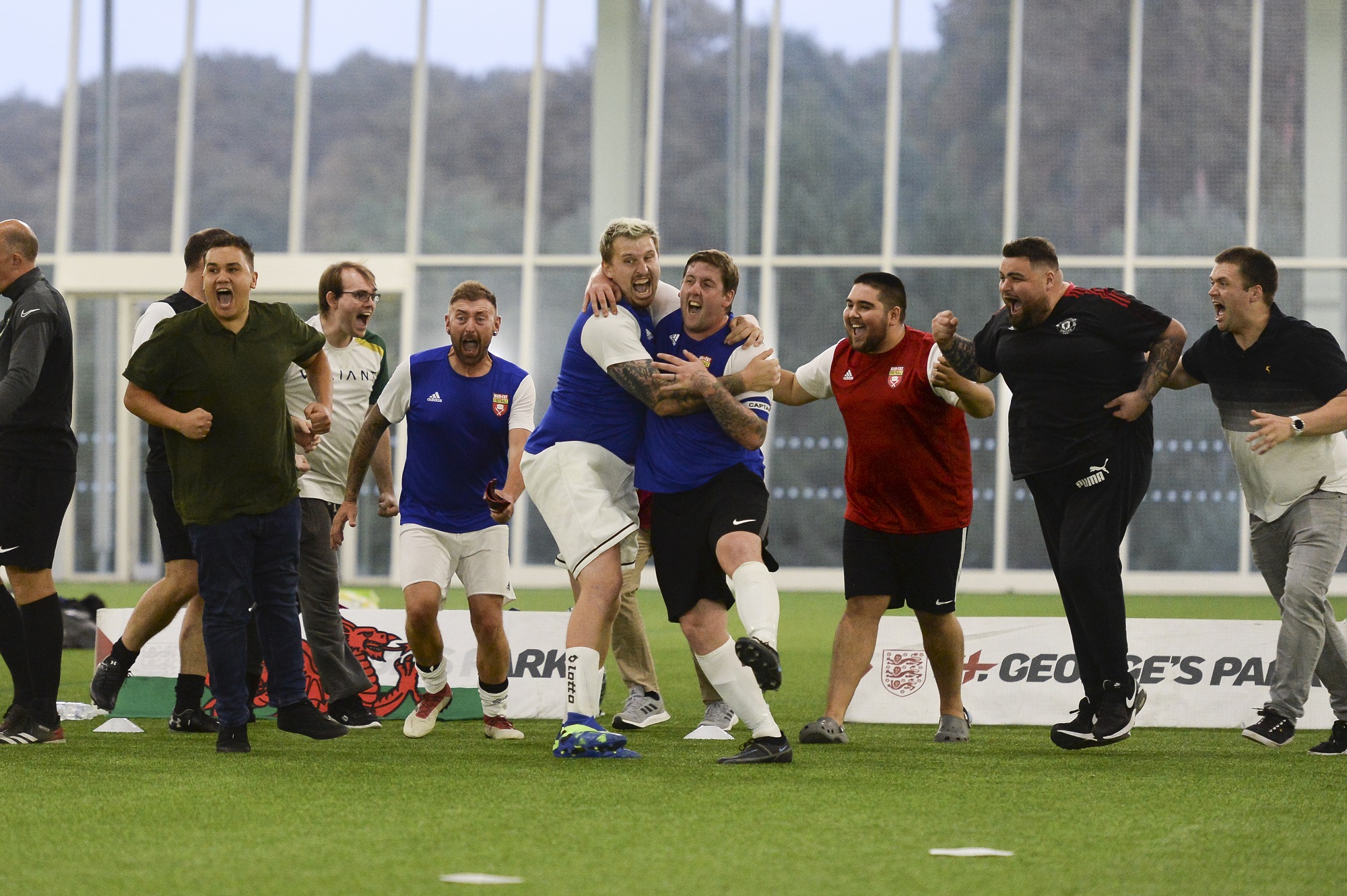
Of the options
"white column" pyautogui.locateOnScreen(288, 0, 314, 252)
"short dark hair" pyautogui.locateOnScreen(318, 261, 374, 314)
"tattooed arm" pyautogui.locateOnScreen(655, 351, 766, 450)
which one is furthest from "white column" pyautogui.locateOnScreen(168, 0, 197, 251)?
"tattooed arm" pyautogui.locateOnScreen(655, 351, 766, 450)

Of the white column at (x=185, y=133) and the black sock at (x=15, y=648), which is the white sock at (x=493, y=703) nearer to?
the black sock at (x=15, y=648)

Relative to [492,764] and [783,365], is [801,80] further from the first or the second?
[492,764]

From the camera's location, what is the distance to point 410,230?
15.4 metres

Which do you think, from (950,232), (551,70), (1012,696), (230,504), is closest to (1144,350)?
(1012,696)

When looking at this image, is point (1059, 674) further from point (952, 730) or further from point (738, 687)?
point (738, 687)

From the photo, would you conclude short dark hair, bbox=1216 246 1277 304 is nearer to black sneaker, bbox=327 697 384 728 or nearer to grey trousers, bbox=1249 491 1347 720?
grey trousers, bbox=1249 491 1347 720

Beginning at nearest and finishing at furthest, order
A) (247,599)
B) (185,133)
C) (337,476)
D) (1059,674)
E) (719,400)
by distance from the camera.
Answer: (719,400)
(247,599)
(337,476)
(1059,674)
(185,133)

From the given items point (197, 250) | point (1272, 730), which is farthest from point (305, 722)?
point (1272, 730)

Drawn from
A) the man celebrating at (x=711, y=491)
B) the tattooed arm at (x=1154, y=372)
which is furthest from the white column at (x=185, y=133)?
the tattooed arm at (x=1154, y=372)

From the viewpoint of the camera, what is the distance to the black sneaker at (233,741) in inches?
197

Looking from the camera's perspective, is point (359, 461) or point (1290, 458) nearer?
point (1290, 458)

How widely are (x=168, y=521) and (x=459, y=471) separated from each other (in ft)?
3.67

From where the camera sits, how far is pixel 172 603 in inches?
222

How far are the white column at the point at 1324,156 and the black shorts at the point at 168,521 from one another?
12157mm
